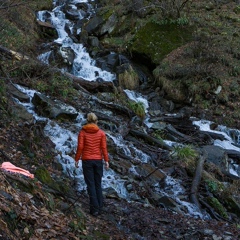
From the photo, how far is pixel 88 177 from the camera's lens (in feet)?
21.9

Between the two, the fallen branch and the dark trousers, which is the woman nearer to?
the dark trousers

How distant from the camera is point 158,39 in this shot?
19.1m

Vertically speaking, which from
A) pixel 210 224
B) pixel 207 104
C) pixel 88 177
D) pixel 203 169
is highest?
pixel 88 177

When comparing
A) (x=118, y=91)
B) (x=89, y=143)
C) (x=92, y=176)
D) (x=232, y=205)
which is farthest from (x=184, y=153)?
(x=118, y=91)

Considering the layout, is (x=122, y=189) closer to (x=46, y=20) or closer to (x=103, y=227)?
(x=103, y=227)

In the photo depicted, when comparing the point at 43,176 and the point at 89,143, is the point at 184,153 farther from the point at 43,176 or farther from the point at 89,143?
the point at 43,176

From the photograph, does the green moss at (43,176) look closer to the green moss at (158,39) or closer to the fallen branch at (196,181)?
the fallen branch at (196,181)

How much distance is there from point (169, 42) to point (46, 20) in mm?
7458

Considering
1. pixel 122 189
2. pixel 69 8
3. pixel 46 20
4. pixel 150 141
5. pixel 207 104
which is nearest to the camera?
pixel 122 189

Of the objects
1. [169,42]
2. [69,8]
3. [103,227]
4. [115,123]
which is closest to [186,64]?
[169,42]

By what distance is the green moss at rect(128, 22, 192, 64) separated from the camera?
18547 millimetres

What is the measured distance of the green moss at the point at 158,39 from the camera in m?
18.5

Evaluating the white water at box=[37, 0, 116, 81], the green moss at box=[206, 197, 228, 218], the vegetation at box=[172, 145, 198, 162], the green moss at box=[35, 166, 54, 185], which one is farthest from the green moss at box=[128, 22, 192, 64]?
the green moss at box=[35, 166, 54, 185]

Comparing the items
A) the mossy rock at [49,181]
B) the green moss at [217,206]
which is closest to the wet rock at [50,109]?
the mossy rock at [49,181]
